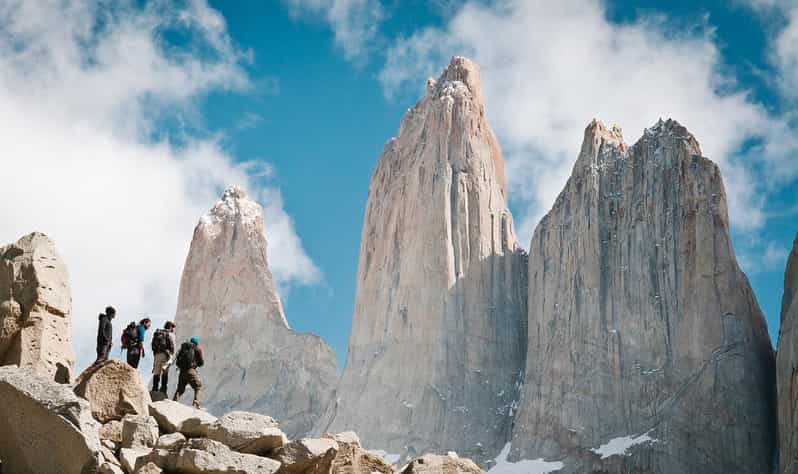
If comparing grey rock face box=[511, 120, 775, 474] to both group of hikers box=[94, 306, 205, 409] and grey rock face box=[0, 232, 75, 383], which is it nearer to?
group of hikers box=[94, 306, 205, 409]

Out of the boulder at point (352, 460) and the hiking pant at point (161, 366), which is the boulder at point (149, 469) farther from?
the hiking pant at point (161, 366)

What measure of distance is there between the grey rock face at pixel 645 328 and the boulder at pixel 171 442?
45984 millimetres


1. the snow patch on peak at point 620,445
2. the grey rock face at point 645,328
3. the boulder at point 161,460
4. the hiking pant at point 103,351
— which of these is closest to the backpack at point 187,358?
the hiking pant at point 103,351

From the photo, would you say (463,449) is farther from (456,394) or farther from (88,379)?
(88,379)

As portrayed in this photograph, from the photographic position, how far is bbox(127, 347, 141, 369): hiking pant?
25469mm

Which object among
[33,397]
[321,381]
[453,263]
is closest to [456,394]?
[453,263]

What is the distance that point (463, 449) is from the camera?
245ft

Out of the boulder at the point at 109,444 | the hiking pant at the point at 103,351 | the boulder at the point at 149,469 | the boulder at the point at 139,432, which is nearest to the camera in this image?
the boulder at the point at 149,469

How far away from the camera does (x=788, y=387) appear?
55.0 m

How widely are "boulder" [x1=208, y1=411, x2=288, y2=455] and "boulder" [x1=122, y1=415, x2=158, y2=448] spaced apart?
1010 mm

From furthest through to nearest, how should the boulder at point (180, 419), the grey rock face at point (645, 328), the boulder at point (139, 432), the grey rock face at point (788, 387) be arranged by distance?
the grey rock face at point (645, 328) < the grey rock face at point (788, 387) < the boulder at point (180, 419) < the boulder at point (139, 432)

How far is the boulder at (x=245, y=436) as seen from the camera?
68.8 feet

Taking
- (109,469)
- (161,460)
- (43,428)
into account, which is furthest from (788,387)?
(43,428)

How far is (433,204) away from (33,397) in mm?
63850
